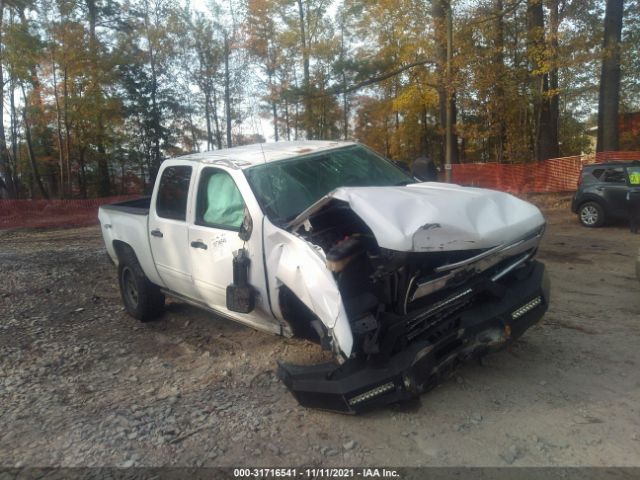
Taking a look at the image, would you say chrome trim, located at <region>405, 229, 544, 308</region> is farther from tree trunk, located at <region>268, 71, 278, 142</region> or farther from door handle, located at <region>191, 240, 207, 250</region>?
tree trunk, located at <region>268, 71, 278, 142</region>

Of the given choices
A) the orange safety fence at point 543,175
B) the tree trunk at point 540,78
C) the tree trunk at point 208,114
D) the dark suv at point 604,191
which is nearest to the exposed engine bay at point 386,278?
the dark suv at point 604,191

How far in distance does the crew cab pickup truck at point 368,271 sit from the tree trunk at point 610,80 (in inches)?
562

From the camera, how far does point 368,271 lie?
3139mm

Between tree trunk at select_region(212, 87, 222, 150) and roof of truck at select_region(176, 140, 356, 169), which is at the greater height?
tree trunk at select_region(212, 87, 222, 150)

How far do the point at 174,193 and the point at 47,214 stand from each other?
1500 cm

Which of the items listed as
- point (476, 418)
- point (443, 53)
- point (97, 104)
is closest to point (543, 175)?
point (443, 53)

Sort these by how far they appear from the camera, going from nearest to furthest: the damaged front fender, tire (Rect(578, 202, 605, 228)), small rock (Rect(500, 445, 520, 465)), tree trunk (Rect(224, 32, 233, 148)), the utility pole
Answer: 1. small rock (Rect(500, 445, 520, 465))
2. the damaged front fender
3. tire (Rect(578, 202, 605, 228))
4. the utility pole
5. tree trunk (Rect(224, 32, 233, 148))

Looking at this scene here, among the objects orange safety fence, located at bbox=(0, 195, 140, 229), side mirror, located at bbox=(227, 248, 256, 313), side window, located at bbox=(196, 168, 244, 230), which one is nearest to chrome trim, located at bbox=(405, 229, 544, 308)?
side mirror, located at bbox=(227, 248, 256, 313)

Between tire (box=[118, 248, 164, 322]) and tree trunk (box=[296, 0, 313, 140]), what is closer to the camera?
tire (box=[118, 248, 164, 322])

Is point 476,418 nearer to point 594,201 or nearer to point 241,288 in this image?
point 241,288

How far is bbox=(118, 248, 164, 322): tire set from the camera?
18.0 ft

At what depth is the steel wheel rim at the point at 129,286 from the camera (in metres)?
5.71

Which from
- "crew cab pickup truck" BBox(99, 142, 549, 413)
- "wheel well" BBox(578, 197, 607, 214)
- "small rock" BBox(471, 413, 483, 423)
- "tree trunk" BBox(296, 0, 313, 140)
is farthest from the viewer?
"tree trunk" BBox(296, 0, 313, 140)

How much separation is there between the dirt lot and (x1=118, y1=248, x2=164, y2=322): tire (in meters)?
0.14
